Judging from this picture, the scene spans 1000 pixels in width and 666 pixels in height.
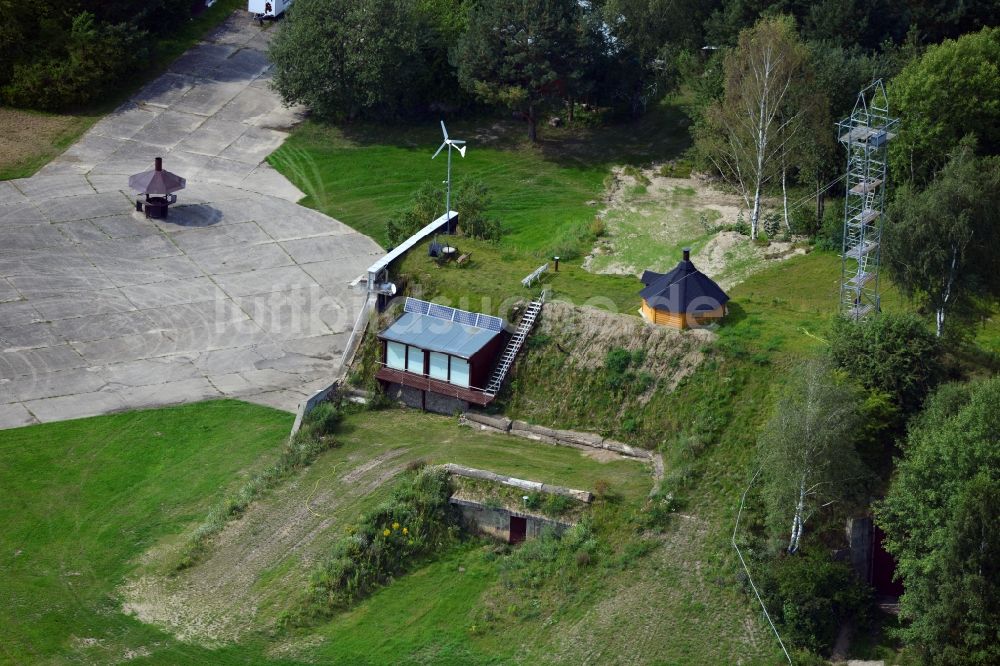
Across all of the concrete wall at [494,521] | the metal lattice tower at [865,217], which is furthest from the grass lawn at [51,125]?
the metal lattice tower at [865,217]

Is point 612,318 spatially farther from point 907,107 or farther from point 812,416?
point 907,107

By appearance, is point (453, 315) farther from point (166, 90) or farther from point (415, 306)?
point (166, 90)

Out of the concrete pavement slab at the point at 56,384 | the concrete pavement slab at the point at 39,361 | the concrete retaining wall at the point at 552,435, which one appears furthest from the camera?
the concrete pavement slab at the point at 39,361

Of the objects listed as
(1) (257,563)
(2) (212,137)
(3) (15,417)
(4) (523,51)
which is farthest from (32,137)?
(1) (257,563)

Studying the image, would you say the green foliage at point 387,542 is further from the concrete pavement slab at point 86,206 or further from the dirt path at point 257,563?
the concrete pavement slab at point 86,206

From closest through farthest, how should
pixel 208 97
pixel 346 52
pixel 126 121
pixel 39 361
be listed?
pixel 39 361, pixel 346 52, pixel 126 121, pixel 208 97

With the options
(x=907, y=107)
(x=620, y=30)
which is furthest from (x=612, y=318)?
(x=620, y=30)

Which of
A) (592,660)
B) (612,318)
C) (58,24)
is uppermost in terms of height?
(58,24)
